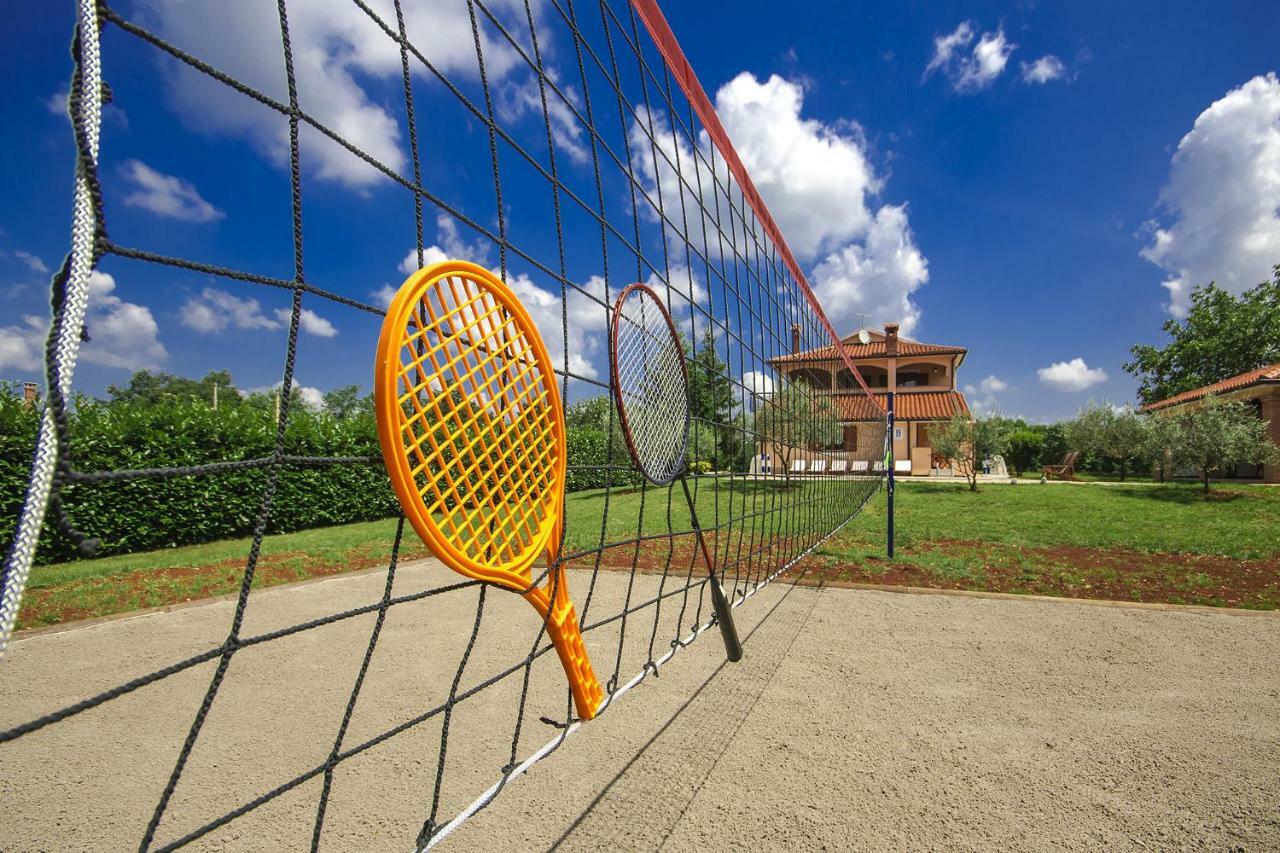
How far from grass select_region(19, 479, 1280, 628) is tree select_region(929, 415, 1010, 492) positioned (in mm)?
4887

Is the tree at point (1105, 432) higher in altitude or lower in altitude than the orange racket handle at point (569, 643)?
higher

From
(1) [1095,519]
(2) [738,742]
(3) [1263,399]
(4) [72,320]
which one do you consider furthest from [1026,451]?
(4) [72,320]

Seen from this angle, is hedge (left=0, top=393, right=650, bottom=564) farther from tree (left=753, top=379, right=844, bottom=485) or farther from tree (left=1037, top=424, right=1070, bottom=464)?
tree (left=1037, top=424, right=1070, bottom=464)

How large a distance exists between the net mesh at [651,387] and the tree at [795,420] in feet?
4.68

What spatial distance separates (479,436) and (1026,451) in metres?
34.5

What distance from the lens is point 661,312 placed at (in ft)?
8.11

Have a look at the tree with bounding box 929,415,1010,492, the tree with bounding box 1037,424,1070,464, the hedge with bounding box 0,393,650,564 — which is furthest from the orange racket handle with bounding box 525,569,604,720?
the tree with bounding box 1037,424,1070,464

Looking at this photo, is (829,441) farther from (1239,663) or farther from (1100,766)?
(1100,766)

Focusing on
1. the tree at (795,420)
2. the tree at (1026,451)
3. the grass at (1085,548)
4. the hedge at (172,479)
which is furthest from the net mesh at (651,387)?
the tree at (1026,451)

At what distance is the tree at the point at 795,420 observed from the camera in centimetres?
424

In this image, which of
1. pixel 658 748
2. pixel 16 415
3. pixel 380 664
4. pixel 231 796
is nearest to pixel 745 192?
pixel 658 748

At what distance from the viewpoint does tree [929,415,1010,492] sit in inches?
666

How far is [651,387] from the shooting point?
7.72 ft

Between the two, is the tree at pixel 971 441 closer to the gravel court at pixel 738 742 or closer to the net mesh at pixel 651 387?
the gravel court at pixel 738 742
